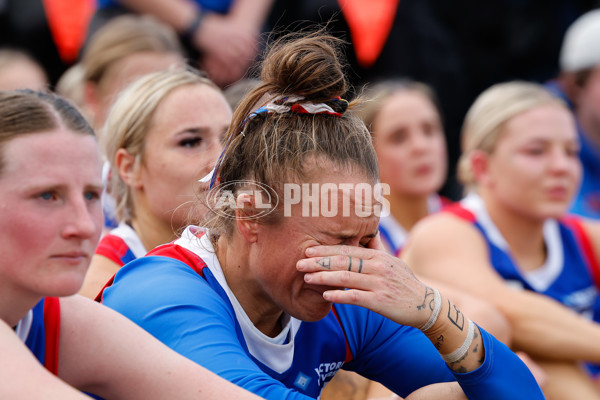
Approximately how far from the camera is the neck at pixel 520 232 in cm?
379

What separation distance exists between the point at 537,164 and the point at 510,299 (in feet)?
2.81

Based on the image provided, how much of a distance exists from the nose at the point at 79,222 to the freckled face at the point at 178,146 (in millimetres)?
1092

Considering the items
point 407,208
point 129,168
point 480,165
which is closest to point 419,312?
point 129,168

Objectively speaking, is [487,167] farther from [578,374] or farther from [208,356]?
[208,356]

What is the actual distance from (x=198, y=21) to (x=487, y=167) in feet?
6.72

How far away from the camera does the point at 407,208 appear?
477 centimetres

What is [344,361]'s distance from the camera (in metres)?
2.27

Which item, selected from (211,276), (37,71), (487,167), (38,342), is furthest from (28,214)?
(37,71)

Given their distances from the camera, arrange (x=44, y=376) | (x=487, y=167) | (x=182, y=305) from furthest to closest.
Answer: (x=487, y=167) → (x=182, y=305) → (x=44, y=376)

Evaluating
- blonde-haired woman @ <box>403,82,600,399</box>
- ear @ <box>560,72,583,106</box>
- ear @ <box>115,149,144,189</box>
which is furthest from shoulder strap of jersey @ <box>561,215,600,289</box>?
ear @ <box>115,149,144,189</box>

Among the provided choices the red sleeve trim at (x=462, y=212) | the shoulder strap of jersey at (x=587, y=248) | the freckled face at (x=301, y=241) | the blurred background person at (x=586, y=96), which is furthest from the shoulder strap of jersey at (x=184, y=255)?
the blurred background person at (x=586, y=96)

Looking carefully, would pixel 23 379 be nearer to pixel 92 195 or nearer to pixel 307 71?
pixel 92 195

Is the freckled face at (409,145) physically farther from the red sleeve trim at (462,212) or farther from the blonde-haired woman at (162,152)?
the blonde-haired woman at (162,152)

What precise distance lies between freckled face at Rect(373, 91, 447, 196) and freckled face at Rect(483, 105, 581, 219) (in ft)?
2.79
